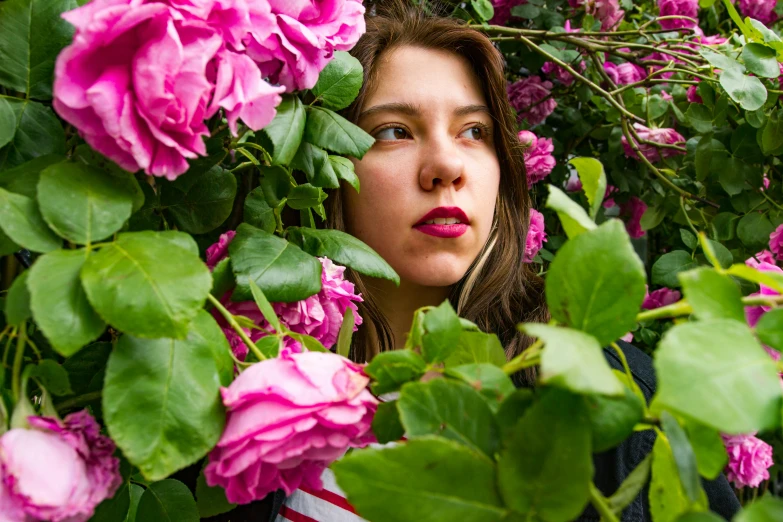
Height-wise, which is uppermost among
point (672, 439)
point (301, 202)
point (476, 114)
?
point (672, 439)

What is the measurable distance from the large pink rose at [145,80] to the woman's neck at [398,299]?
0.75m

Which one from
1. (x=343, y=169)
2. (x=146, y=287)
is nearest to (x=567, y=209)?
(x=146, y=287)

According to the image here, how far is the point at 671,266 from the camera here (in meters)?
1.14

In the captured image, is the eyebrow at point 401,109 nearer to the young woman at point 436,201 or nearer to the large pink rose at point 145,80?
the young woman at point 436,201

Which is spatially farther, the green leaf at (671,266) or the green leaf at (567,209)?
the green leaf at (671,266)

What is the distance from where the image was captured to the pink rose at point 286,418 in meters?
0.31

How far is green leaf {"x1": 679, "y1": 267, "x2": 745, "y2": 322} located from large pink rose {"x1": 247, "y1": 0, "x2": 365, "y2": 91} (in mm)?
276

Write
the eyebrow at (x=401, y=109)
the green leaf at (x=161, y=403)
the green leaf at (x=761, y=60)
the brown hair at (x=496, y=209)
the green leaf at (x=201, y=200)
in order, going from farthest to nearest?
1. the brown hair at (x=496, y=209)
2. the eyebrow at (x=401, y=109)
3. the green leaf at (x=761, y=60)
4. the green leaf at (x=201, y=200)
5. the green leaf at (x=161, y=403)

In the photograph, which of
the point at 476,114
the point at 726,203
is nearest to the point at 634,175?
the point at 726,203

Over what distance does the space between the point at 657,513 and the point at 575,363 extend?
0.12 meters

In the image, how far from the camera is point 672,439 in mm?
251

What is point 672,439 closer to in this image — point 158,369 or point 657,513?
point 657,513

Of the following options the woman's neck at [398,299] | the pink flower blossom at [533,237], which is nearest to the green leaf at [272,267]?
the woman's neck at [398,299]

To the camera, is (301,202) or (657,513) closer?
(657,513)
